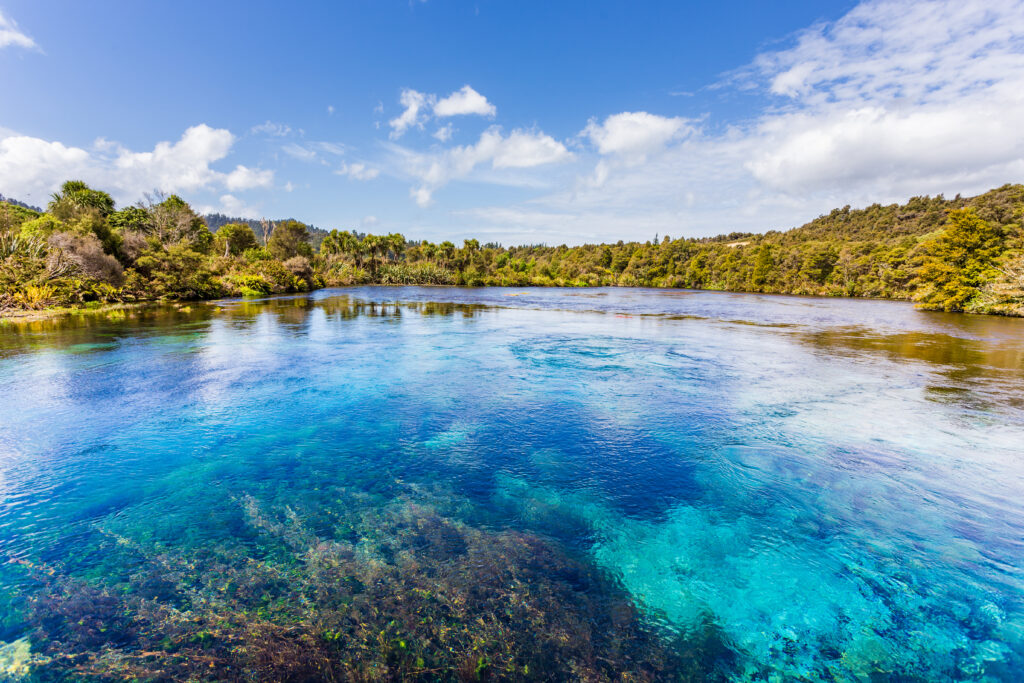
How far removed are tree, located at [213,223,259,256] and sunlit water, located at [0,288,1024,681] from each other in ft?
229

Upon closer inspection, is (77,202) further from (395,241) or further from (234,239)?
(395,241)

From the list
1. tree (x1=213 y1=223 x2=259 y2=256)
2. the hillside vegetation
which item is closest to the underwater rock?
the hillside vegetation

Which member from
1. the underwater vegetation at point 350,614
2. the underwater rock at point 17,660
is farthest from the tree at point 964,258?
the underwater rock at point 17,660

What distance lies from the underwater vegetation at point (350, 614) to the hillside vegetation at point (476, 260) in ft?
118

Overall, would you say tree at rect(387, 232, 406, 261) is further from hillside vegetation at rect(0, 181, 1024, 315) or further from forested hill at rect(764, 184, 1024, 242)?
forested hill at rect(764, 184, 1024, 242)

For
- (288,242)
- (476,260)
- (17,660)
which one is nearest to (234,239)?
(288,242)

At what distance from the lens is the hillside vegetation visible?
1241 inches

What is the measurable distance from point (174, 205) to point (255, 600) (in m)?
80.1

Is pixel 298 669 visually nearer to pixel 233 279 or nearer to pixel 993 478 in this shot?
pixel 993 478

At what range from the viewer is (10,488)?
287 inches

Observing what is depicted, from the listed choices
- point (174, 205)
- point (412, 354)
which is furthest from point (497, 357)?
point (174, 205)

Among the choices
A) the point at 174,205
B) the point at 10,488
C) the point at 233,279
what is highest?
the point at 174,205

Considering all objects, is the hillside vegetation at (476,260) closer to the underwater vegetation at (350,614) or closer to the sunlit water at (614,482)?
the sunlit water at (614,482)

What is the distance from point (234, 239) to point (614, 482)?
9321 centimetres
